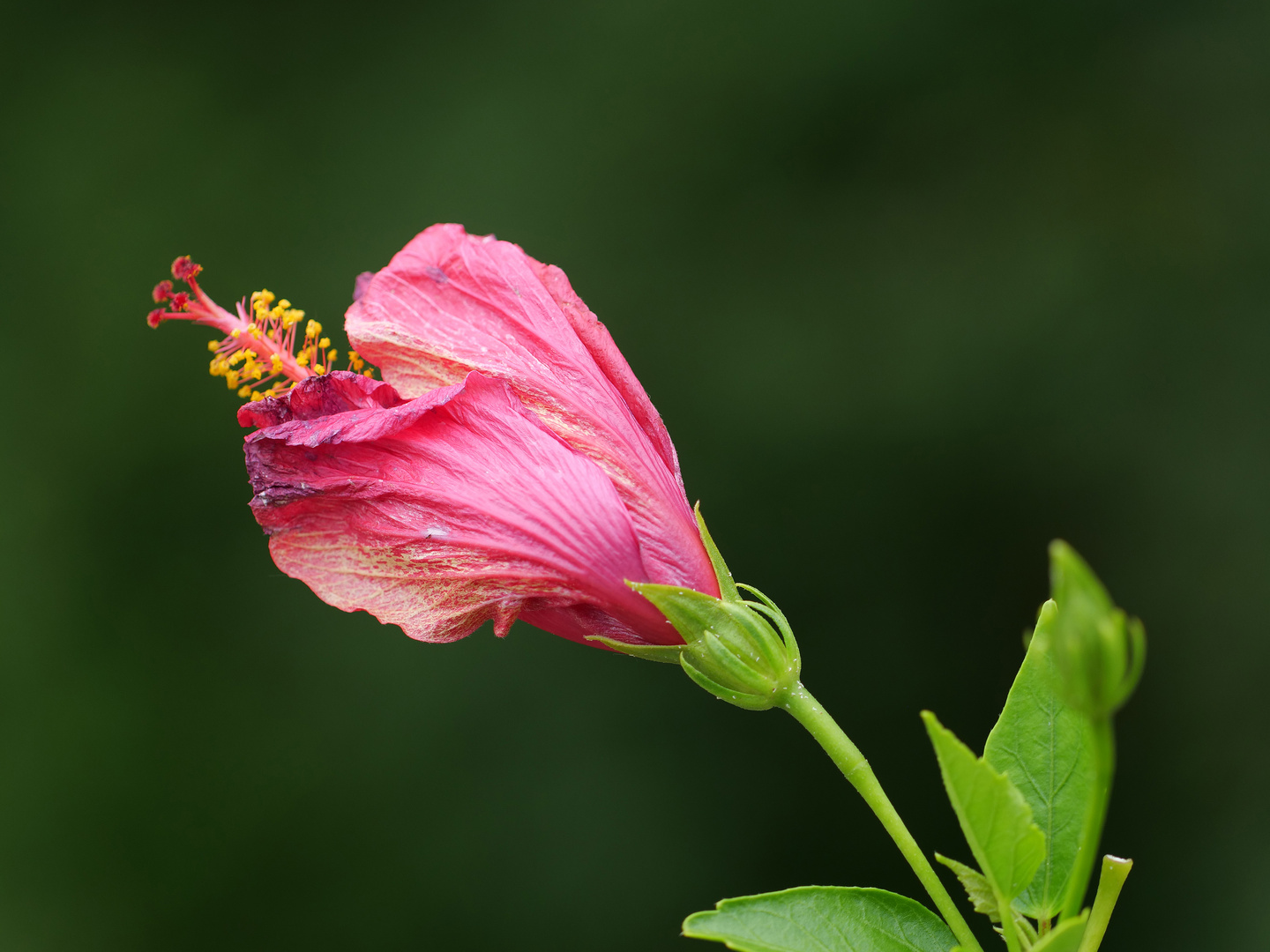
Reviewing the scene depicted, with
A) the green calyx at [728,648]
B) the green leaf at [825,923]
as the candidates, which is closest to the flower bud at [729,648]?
the green calyx at [728,648]

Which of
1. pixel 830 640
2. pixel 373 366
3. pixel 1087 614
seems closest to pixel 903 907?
pixel 1087 614

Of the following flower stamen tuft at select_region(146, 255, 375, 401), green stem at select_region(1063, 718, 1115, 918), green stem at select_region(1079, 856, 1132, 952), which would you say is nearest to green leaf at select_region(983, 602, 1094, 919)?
green stem at select_region(1079, 856, 1132, 952)

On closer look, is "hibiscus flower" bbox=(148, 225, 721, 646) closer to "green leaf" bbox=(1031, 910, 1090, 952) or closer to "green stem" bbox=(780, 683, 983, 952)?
"green stem" bbox=(780, 683, 983, 952)

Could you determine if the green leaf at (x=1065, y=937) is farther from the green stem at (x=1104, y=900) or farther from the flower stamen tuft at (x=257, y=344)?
the flower stamen tuft at (x=257, y=344)

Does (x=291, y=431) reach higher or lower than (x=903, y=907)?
higher

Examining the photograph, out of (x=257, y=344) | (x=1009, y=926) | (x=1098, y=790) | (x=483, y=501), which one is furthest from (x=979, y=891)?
(x=257, y=344)

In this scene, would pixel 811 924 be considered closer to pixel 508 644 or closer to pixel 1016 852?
pixel 1016 852
